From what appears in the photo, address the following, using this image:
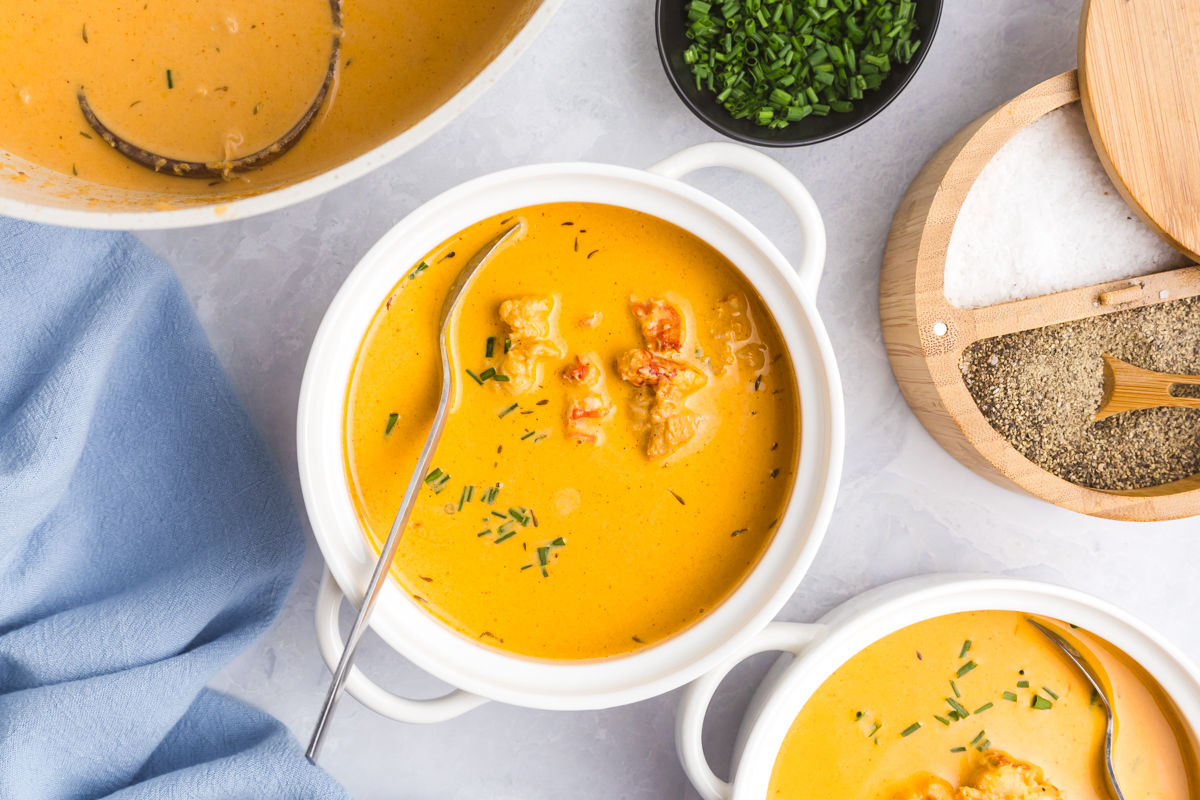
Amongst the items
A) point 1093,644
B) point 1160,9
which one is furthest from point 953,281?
point 1093,644

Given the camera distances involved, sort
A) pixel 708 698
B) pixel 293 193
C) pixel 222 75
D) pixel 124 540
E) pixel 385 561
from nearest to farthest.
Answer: pixel 293 193 → pixel 222 75 → pixel 385 561 → pixel 708 698 → pixel 124 540

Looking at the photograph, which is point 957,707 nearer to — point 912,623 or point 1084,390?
point 912,623

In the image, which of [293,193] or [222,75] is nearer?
[293,193]

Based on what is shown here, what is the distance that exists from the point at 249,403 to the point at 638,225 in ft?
2.36

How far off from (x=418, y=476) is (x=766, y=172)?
63 cm

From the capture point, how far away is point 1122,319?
1.25m

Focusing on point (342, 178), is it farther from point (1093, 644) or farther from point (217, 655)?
point (1093, 644)

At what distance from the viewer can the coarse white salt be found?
1227 mm

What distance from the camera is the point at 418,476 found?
1042mm

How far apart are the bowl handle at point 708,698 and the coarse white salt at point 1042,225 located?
58 centimetres

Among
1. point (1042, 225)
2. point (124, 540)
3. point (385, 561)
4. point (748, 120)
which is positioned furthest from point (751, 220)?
point (124, 540)

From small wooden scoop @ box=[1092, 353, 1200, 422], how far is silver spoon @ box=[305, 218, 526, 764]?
3.19 feet

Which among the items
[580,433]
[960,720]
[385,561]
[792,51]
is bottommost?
[960,720]

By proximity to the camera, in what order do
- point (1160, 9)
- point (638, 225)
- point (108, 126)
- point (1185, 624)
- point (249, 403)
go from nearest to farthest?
point (108, 126), point (638, 225), point (1160, 9), point (249, 403), point (1185, 624)
